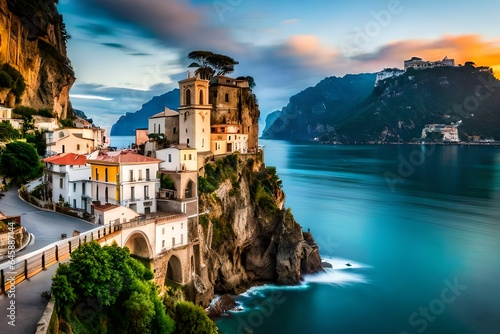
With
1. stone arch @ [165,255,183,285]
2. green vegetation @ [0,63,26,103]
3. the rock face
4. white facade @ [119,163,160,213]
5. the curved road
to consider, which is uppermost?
the rock face

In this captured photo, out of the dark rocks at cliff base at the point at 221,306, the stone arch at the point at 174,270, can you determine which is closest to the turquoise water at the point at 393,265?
the dark rocks at cliff base at the point at 221,306

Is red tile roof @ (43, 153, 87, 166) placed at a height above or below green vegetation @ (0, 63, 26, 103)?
below

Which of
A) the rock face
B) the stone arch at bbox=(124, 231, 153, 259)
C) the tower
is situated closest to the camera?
the stone arch at bbox=(124, 231, 153, 259)

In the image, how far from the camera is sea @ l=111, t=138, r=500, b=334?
2828 centimetres

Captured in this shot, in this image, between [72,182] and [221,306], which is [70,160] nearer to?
[72,182]

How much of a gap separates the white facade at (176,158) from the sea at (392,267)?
1225cm

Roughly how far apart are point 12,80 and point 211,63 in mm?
22675

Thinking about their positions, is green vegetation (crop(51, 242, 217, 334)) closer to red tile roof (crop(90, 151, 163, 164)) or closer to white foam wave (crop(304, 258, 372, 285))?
red tile roof (crop(90, 151, 163, 164))

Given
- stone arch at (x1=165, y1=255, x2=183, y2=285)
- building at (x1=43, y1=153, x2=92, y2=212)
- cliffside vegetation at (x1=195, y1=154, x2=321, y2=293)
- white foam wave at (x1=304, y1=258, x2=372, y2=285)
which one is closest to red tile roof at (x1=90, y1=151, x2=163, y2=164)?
building at (x1=43, y1=153, x2=92, y2=212)

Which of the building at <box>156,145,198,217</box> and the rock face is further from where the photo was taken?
the rock face

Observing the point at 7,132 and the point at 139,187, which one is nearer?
the point at 139,187

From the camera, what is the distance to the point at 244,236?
36.7 m

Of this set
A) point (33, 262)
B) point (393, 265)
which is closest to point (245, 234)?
point (393, 265)

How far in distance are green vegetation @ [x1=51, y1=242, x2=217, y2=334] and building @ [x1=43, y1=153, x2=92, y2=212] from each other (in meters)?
12.2
